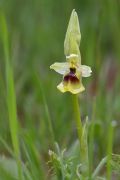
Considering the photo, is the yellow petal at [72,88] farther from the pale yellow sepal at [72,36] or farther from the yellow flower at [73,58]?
the pale yellow sepal at [72,36]

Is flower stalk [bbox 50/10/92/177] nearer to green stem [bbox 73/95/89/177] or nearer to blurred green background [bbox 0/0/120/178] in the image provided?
green stem [bbox 73/95/89/177]

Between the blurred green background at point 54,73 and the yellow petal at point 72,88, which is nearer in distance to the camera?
the yellow petal at point 72,88

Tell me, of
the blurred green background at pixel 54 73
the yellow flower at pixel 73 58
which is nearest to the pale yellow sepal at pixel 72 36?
the yellow flower at pixel 73 58

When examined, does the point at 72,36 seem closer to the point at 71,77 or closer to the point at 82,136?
the point at 71,77

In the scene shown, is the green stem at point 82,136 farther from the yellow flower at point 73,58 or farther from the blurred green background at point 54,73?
the blurred green background at point 54,73

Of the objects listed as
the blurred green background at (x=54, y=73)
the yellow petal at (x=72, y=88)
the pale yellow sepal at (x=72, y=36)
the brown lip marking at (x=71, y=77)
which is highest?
the pale yellow sepal at (x=72, y=36)

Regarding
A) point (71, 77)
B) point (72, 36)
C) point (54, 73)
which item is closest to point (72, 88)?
point (71, 77)

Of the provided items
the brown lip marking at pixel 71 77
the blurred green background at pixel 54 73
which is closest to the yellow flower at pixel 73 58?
the brown lip marking at pixel 71 77

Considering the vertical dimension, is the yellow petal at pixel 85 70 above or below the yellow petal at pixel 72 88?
above

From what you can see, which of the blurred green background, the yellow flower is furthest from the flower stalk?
the blurred green background
